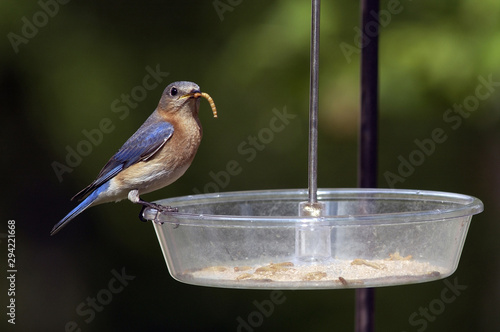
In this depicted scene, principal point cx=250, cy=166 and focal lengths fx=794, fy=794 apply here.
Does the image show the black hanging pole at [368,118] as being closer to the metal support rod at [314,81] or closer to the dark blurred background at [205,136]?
the metal support rod at [314,81]

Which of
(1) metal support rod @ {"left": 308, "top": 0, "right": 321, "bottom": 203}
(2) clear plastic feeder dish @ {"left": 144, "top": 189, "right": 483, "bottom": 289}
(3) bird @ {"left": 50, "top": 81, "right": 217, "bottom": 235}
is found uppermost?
(1) metal support rod @ {"left": 308, "top": 0, "right": 321, "bottom": 203}

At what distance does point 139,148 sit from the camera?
3451 millimetres

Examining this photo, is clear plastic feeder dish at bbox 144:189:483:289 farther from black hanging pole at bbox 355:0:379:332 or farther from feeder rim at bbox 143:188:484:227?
black hanging pole at bbox 355:0:379:332

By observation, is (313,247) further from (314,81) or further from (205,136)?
(205,136)

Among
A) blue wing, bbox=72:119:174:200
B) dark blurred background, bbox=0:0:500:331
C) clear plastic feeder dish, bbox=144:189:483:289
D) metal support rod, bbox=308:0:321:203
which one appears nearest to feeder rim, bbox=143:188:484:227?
clear plastic feeder dish, bbox=144:189:483:289

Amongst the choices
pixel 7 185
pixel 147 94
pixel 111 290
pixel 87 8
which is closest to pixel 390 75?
pixel 147 94

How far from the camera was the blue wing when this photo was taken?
11.2 ft

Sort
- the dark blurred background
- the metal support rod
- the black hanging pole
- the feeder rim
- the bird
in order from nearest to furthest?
1. the feeder rim
2. the metal support rod
3. the black hanging pole
4. the bird
5. the dark blurred background

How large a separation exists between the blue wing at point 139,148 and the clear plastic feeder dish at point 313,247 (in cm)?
74

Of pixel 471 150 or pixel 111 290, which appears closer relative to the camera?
pixel 471 150

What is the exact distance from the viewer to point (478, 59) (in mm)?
4441

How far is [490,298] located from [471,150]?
109cm

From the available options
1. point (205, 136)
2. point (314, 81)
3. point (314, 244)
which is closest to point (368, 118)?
point (314, 81)

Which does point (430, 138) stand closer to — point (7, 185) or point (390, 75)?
point (390, 75)
